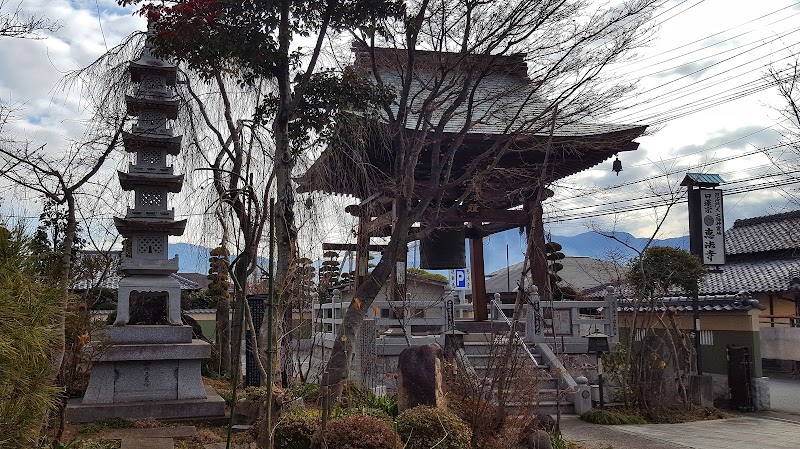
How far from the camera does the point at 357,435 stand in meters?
6.06

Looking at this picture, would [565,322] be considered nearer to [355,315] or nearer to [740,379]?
[740,379]

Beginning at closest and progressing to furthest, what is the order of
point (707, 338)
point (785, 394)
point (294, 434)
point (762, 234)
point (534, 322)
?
1. point (294, 434)
2. point (534, 322)
3. point (707, 338)
4. point (785, 394)
5. point (762, 234)

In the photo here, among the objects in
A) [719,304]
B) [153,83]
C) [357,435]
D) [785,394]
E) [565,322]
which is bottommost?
[785,394]

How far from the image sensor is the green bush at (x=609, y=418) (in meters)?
10.3

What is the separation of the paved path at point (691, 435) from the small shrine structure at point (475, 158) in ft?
10.5

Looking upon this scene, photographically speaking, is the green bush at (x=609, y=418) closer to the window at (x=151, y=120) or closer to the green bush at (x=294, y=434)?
the green bush at (x=294, y=434)

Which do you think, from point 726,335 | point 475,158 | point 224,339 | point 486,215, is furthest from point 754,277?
point 224,339

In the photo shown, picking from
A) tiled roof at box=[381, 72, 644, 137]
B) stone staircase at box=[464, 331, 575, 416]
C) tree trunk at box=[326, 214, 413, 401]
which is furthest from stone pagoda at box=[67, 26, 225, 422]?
stone staircase at box=[464, 331, 575, 416]

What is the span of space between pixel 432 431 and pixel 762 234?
20256 millimetres

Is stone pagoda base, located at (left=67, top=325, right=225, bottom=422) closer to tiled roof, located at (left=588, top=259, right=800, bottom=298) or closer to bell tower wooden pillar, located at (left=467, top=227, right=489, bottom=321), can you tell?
bell tower wooden pillar, located at (left=467, top=227, right=489, bottom=321)

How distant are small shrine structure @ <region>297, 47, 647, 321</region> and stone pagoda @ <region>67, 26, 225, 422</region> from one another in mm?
2832

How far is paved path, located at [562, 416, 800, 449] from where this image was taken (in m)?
8.75

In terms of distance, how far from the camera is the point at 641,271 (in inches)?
489

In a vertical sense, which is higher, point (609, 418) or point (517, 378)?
point (517, 378)
